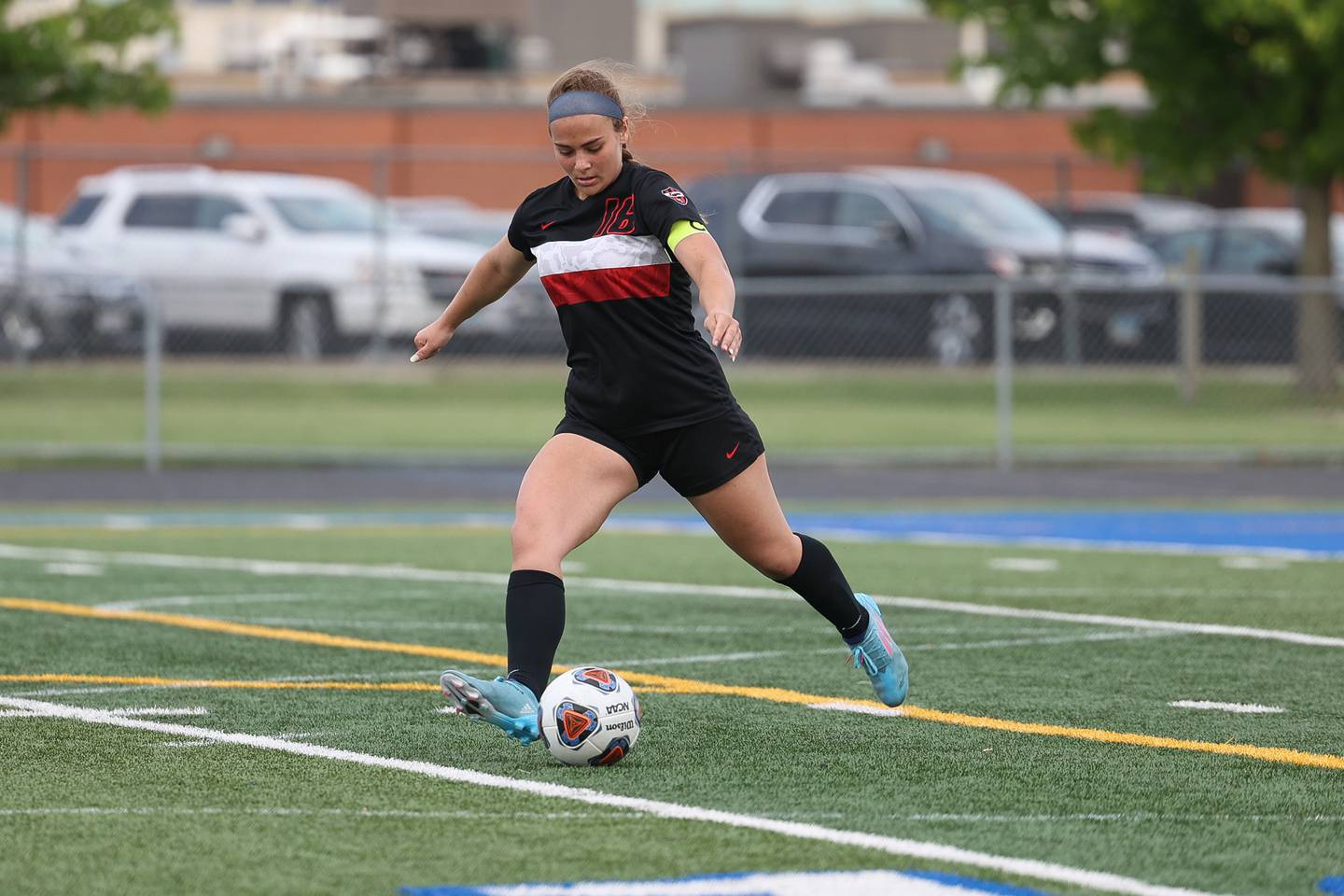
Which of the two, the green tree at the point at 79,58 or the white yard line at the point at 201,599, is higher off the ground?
the green tree at the point at 79,58

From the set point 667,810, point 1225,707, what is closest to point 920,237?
point 1225,707

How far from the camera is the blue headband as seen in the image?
257 inches

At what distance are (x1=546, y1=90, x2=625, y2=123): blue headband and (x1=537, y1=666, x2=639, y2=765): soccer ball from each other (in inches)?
63.0

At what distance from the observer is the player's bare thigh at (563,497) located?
6551mm

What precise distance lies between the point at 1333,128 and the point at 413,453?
9.28 meters

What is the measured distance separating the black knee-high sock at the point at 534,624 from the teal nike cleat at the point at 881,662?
105cm

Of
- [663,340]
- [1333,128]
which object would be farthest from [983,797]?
[1333,128]

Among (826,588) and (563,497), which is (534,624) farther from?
(826,588)

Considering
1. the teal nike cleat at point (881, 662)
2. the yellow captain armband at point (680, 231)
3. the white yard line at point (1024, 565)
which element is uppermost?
the yellow captain armband at point (680, 231)

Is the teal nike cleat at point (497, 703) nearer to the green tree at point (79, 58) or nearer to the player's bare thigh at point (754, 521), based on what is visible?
the player's bare thigh at point (754, 521)

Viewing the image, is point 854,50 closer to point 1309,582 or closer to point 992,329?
point 992,329

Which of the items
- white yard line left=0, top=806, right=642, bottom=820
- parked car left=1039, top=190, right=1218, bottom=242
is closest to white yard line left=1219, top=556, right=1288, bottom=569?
white yard line left=0, top=806, right=642, bottom=820

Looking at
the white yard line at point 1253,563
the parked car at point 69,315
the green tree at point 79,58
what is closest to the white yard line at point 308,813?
the white yard line at point 1253,563

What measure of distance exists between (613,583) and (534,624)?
4785 mm
